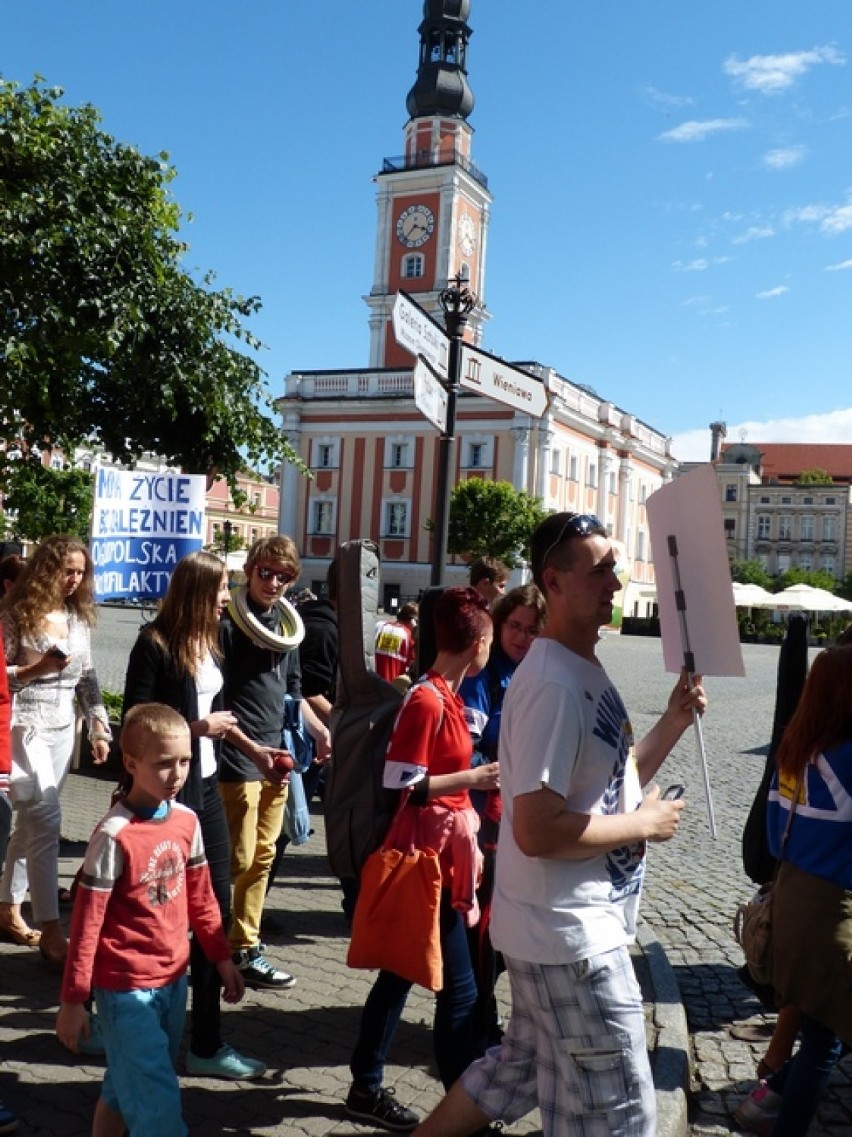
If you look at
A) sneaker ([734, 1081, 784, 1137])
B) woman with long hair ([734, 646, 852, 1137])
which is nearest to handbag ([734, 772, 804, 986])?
woman with long hair ([734, 646, 852, 1137])

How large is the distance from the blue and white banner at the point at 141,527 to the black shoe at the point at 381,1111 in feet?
14.2

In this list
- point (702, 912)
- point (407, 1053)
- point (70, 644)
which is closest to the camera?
point (407, 1053)

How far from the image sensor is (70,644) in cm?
514

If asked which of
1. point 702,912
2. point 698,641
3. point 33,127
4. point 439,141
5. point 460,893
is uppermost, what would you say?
point 439,141

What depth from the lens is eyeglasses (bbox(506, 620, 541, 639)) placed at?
4.45 metres

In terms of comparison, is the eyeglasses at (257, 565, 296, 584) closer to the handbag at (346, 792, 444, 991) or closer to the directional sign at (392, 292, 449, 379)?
the handbag at (346, 792, 444, 991)

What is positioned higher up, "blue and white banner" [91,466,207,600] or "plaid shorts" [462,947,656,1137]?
A: "blue and white banner" [91,466,207,600]

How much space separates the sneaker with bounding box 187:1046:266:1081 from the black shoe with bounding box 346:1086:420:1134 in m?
0.45

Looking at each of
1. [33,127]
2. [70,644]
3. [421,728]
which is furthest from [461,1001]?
[33,127]

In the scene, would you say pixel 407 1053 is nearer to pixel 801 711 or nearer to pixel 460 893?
pixel 460 893

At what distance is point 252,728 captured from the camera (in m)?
4.56

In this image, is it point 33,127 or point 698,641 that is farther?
point 33,127

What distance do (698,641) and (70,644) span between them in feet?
10.2

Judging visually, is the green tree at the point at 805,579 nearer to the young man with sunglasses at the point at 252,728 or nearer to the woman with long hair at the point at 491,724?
the woman with long hair at the point at 491,724
